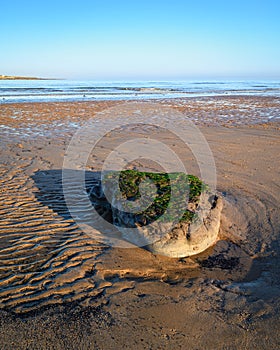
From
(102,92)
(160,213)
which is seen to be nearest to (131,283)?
(160,213)

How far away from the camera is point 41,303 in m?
3.11

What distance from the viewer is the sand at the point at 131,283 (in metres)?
2.76

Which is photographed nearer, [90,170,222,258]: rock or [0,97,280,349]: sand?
[0,97,280,349]: sand

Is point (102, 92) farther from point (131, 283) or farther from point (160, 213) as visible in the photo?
point (131, 283)

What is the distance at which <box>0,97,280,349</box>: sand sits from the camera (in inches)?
109

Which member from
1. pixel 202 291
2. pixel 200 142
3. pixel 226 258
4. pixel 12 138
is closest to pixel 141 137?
pixel 200 142

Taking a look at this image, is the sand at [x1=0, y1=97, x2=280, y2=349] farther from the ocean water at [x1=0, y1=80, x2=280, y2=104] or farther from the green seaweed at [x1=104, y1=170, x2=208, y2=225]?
the ocean water at [x1=0, y1=80, x2=280, y2=104]

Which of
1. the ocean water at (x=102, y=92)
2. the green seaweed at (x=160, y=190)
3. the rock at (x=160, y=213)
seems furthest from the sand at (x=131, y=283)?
the ocean water at (x=102, y=92)

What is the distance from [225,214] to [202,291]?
79.4 inches

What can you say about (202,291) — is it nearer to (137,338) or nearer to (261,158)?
(137,338)

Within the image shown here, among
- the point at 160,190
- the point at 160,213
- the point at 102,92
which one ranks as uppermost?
the point at 160,190

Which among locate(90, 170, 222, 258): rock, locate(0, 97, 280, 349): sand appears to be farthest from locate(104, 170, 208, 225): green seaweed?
locate(0, 97, 280, 349): sand

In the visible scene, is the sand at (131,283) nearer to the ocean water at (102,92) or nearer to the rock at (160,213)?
the rock at (160,213)

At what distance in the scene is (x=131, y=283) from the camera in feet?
11.4
